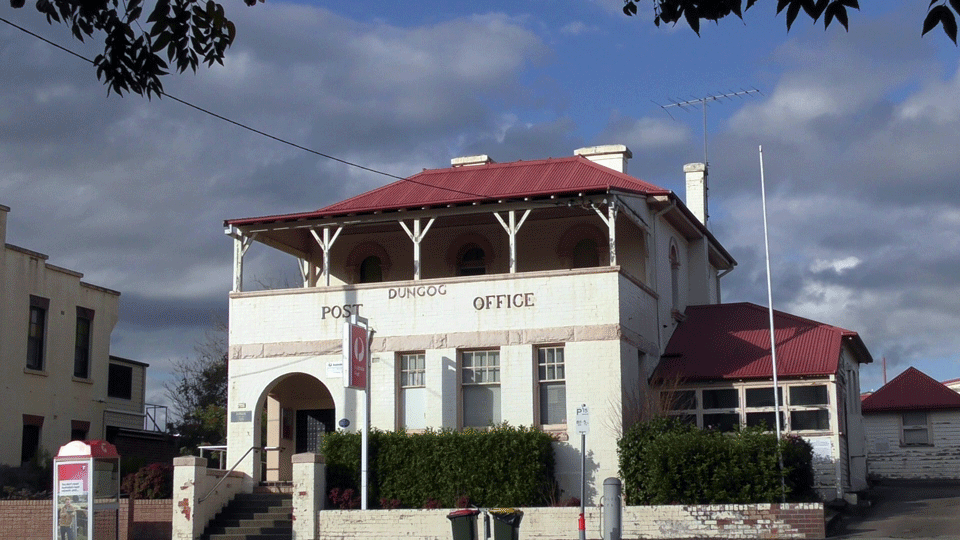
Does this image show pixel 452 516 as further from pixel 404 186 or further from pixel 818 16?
pixel 818 16

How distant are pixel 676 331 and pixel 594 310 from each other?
5385 millimetres

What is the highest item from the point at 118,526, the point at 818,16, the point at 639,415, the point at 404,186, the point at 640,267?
the point at 404,186

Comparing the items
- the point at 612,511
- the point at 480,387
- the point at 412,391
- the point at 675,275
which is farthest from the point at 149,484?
the point at 675,275

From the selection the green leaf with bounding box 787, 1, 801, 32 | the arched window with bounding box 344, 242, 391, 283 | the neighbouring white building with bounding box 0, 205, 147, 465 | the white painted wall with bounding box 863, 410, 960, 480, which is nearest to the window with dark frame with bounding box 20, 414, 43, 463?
the neighbouring white building with bounding box 0, 205, 147, 465

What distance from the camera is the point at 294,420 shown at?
2900 centimetres

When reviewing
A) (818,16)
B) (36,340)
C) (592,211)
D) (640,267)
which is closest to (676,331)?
(640,267)

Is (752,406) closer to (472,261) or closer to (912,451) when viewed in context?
(472,261)

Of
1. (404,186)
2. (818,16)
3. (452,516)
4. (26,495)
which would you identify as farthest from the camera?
(404,186)

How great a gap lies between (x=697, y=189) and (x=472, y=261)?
9800mm

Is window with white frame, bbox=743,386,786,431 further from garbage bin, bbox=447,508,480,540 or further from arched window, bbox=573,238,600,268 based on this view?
garbage bin, bbox=447,508,480,540

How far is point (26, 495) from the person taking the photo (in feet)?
82.9

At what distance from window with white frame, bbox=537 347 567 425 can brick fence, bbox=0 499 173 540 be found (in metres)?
8.17

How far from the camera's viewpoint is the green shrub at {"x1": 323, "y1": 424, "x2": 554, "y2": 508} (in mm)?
23125

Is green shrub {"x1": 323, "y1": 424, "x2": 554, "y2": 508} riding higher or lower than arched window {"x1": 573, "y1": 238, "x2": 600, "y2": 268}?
lower
